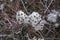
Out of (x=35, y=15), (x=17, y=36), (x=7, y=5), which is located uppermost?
(x=7, y=5)

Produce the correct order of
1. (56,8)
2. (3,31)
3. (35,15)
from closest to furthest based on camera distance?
(35,15) → (3,31) → (56,8)

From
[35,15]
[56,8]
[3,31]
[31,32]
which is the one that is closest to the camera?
[35,15]

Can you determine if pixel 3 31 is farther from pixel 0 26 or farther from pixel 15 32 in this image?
pixel 15 32

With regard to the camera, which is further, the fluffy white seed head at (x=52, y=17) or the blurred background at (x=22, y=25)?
the fluffy white seed head at (x=52, y=17)

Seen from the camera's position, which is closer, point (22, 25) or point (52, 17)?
point (22, 25)

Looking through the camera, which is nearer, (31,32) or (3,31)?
(31,32)

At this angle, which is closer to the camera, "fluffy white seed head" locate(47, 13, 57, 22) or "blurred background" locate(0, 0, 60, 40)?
"blurred background" locate(0, 0, 60, 40)

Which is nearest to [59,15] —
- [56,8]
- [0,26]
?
[56,8]

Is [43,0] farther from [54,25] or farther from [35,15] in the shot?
[35,15]

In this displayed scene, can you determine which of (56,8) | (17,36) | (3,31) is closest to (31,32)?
(17,36)

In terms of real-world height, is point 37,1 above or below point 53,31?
above
